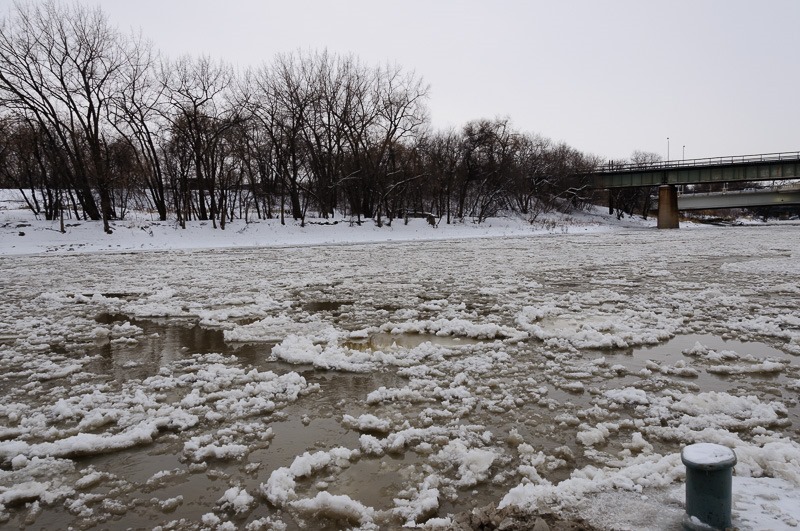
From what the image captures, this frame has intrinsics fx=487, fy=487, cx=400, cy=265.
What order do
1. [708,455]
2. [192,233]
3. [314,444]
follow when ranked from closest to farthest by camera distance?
[708,455], [314,444], [192,233]

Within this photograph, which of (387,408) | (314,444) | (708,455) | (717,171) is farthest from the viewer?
(717,171)

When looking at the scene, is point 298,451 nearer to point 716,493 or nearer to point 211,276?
point 716,493

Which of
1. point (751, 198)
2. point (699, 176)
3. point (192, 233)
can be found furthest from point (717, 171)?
point (192, 233)

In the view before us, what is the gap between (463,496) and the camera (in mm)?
3352

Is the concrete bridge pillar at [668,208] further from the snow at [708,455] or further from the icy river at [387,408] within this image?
the snow at [708,455]

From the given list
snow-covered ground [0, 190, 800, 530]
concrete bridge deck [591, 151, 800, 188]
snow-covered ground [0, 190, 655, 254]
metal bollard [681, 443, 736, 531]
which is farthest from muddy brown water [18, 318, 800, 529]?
concrete bridge deck [591, 151, 800, 188]

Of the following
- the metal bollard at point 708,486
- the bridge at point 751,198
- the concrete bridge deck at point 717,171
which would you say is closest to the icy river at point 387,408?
the metal bollard at point 708,486

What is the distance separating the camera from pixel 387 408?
4.88 meters

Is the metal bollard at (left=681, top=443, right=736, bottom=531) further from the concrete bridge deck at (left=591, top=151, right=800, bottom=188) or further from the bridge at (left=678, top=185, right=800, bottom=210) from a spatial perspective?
the bridge at (left=678, top=185, right=800, bottom=210)

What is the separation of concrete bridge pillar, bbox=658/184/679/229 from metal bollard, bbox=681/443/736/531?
203ft

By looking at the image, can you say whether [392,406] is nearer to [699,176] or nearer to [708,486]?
[708,486]

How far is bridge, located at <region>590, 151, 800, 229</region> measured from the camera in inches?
2080

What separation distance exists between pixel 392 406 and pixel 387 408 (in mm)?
71

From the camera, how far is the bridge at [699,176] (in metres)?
52.8
